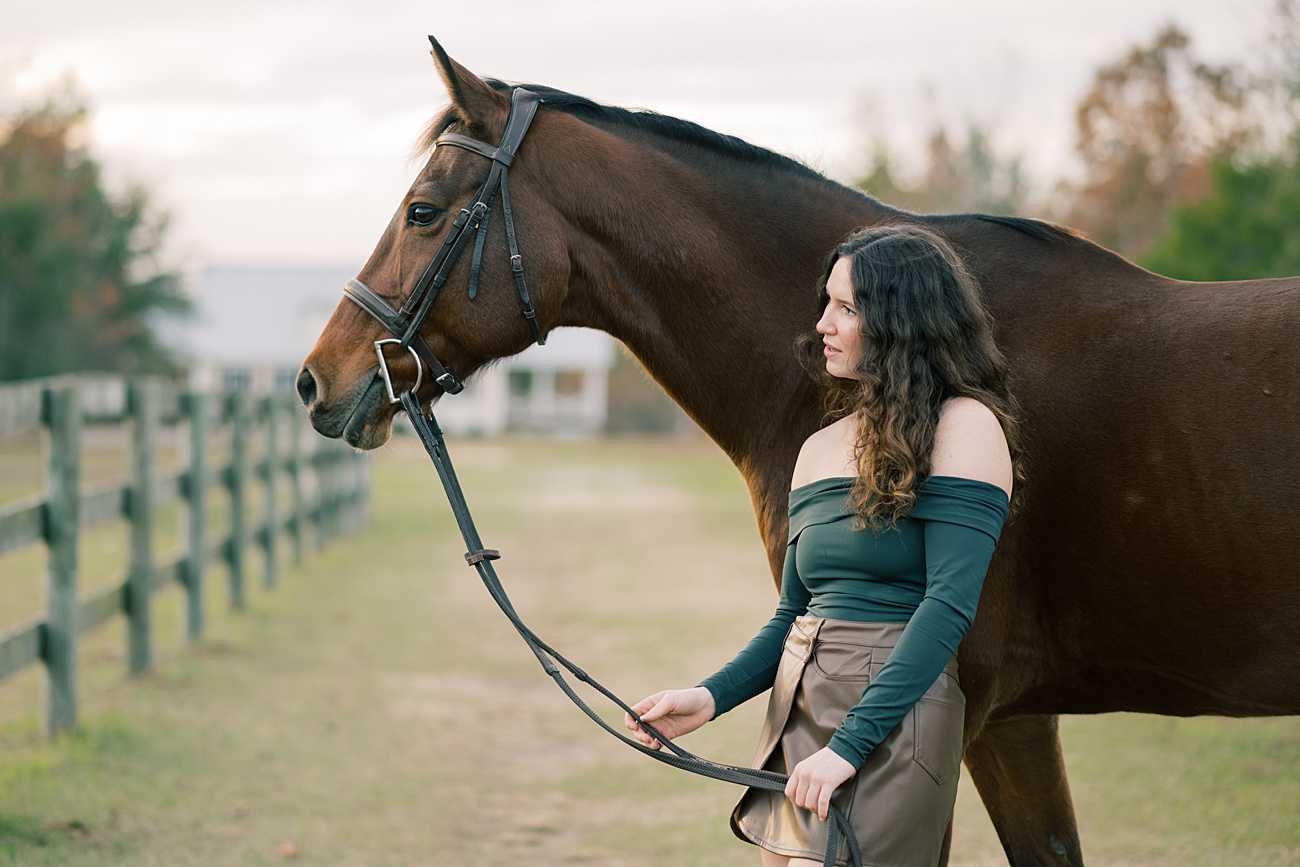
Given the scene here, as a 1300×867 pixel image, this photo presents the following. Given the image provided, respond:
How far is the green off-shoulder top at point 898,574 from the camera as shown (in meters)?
2.08

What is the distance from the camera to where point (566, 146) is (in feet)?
9.68

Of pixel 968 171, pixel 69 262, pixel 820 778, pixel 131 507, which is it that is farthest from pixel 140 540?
pixel 968 171

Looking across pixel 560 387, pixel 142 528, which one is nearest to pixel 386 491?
pixel 142 528

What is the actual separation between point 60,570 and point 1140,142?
2884cm

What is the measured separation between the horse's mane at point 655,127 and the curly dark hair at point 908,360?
76 centimetres

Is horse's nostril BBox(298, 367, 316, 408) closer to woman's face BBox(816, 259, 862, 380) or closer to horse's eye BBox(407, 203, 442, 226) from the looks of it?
horse's eye BBox(407, 203, 442, 226)

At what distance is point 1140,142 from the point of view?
2883cm

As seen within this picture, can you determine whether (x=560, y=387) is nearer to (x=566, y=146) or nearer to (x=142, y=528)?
(x=142, y=528)

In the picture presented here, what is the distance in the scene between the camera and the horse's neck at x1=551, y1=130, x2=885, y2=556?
9.63 ft

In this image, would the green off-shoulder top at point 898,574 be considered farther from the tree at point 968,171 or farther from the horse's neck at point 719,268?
the tree at point 968,171

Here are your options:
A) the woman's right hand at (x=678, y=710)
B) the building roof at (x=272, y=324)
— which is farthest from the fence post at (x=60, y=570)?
the building roof at (x=272, y=324)

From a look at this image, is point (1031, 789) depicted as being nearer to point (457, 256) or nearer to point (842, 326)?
point (842, 326)

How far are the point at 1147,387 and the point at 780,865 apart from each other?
4.43 feet

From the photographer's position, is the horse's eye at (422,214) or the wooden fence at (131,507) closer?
the horse's eye at (422,214)
